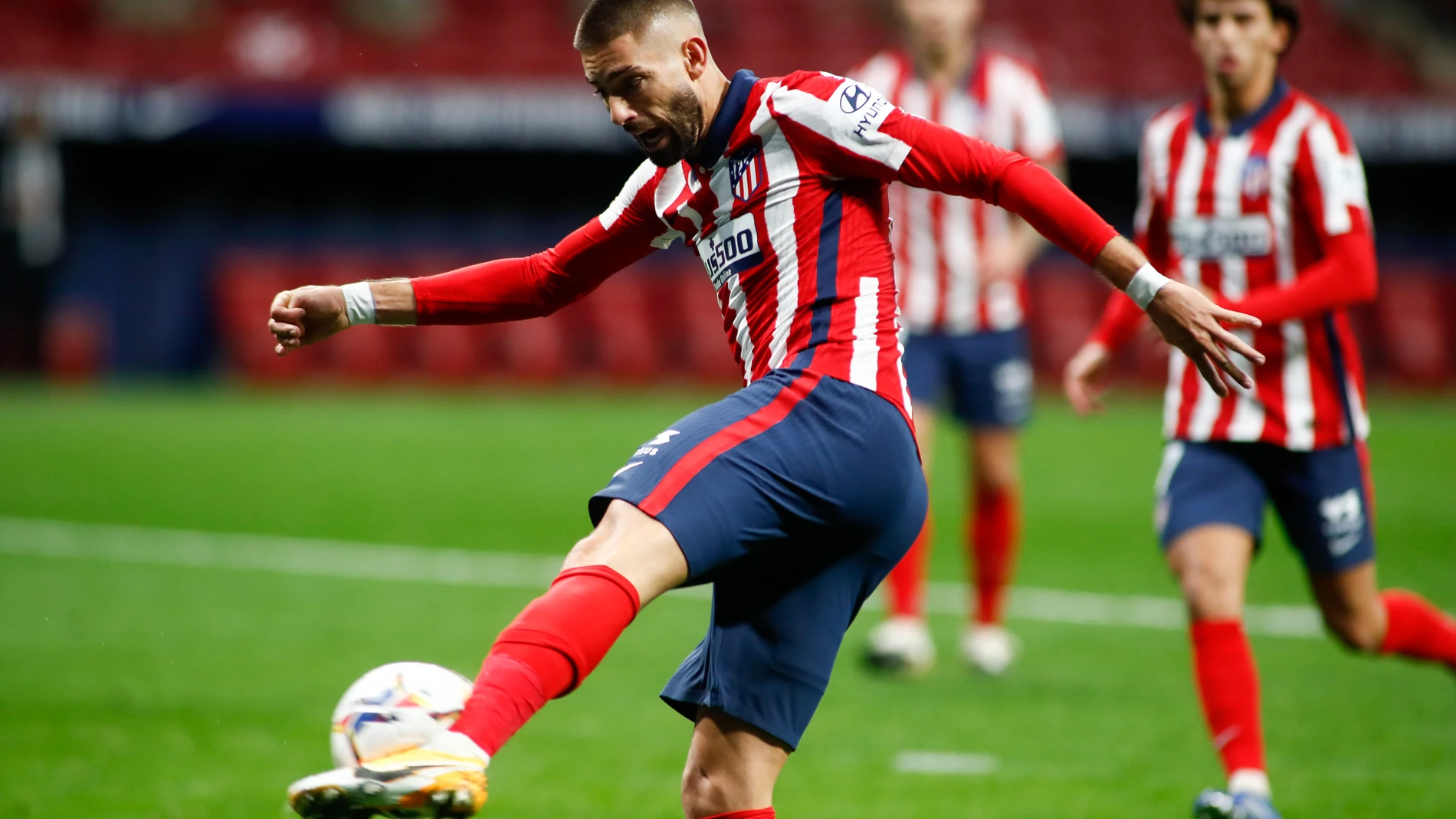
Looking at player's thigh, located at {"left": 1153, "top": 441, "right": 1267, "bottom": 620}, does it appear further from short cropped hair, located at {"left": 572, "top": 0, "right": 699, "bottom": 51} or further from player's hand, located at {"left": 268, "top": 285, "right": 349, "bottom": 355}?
player's hand, located at {"left": 268, "top": 285, "right": 349, "bottom": 355}

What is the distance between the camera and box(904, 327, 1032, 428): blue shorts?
7.05 m

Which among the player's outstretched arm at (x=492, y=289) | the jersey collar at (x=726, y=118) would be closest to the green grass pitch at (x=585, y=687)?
the player's outstretched arm at (x=492, y=289)

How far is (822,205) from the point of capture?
337 cm

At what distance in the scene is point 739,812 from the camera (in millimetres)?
3420

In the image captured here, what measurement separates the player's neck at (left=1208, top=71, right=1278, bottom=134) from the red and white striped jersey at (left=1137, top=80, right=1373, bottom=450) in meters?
0.03

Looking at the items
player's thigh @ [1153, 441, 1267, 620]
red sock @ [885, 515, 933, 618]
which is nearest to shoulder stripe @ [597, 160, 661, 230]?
player's thigh @ [1153, 441, 1267, 620]

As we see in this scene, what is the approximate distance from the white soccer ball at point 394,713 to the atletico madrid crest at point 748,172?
121 centimetres

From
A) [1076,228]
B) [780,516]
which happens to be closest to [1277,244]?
[1076,228]

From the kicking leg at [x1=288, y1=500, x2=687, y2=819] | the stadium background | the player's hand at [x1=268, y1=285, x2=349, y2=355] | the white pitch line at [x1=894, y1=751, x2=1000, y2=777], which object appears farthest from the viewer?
the stadium background

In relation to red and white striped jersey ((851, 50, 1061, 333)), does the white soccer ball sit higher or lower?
lower

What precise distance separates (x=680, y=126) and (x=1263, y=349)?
224 centimetres

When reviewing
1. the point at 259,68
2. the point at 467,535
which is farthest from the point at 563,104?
the point at 467,535

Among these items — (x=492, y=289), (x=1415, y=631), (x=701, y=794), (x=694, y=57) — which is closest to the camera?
(x=694, y=57)

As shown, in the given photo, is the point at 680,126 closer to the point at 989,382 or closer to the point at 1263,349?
the point at 1263,349
